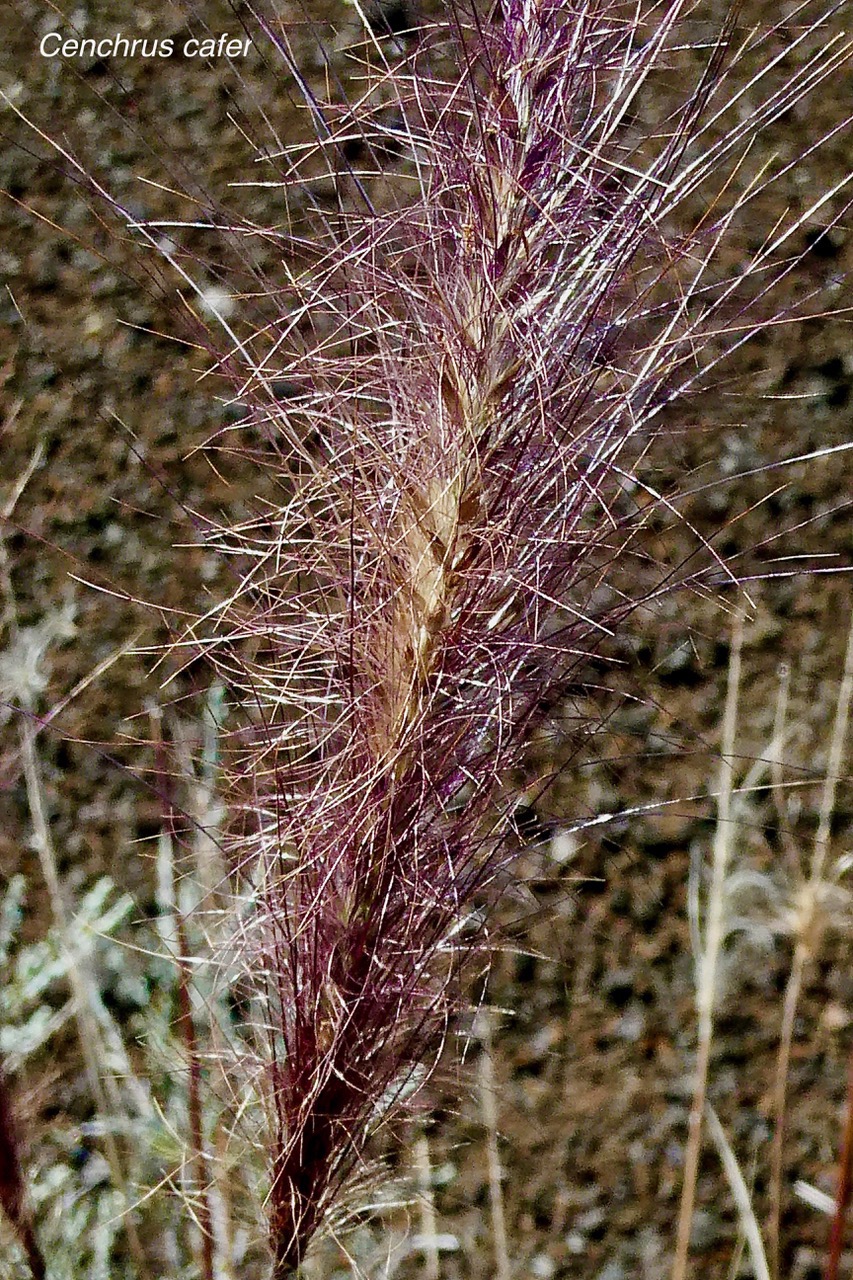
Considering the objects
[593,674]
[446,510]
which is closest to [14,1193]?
[446,510]

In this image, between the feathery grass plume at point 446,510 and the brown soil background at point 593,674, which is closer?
the feathery grass plume at point 446,510

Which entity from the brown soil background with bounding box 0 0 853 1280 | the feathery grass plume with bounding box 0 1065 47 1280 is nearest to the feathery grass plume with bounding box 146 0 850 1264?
the feathery grass plume with bounding box 0 1065 47 1280

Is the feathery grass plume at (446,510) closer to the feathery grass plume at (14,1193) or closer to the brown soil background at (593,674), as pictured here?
the feathery grass plume at (14,1193)

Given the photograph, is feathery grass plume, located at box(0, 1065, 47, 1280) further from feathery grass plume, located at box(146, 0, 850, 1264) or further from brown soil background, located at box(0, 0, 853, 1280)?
brown soil background, located at box(0, 0, 853, 1280)

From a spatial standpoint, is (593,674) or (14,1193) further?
(593,674)

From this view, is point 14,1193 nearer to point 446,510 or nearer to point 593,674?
point 446,510

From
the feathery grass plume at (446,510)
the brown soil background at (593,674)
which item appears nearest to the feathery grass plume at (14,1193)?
the feathery grass plume at (446,510)

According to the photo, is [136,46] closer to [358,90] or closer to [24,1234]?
[358,90]
